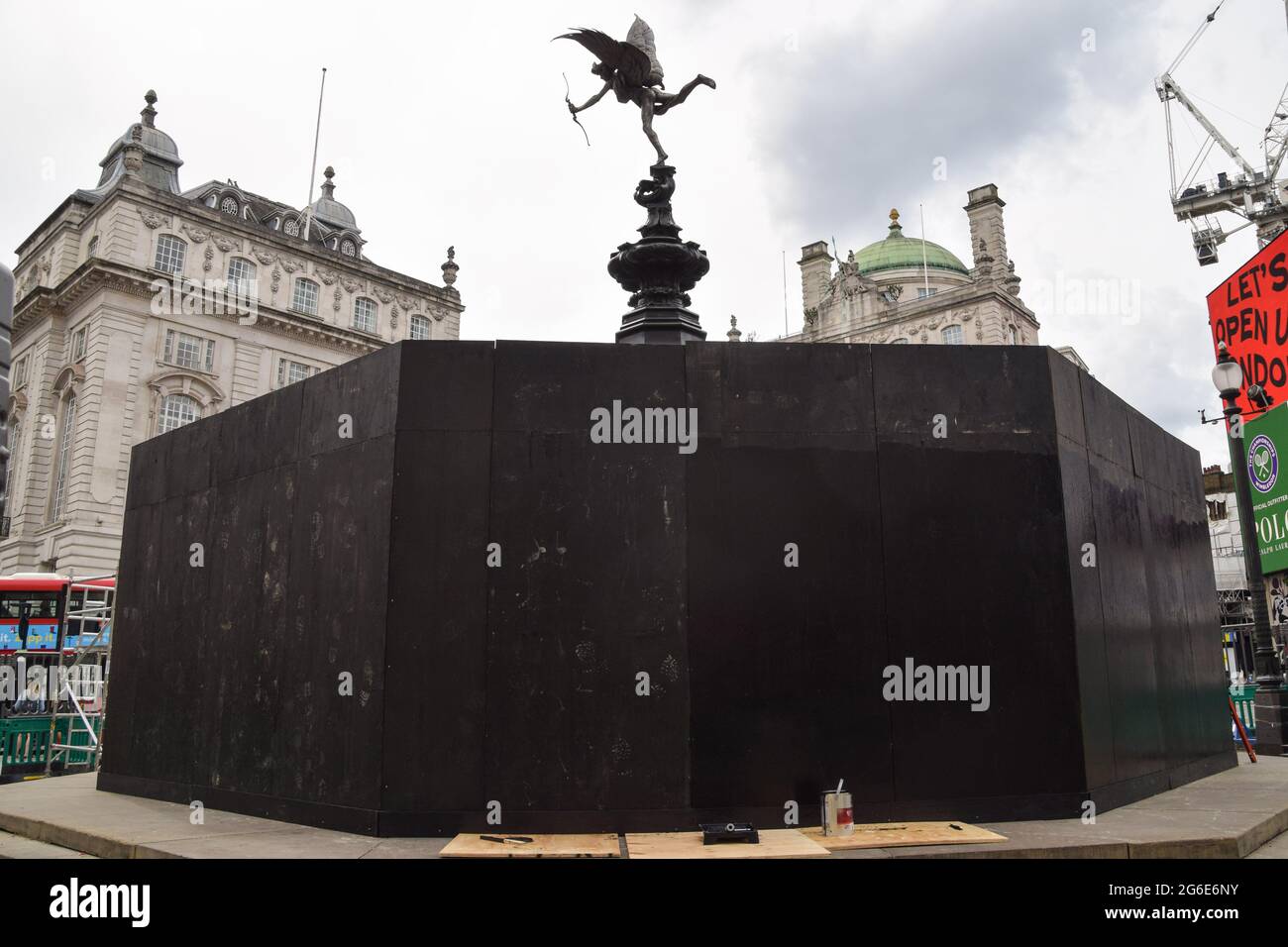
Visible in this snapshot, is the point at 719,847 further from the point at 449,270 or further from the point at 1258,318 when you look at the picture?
the point at 449,270

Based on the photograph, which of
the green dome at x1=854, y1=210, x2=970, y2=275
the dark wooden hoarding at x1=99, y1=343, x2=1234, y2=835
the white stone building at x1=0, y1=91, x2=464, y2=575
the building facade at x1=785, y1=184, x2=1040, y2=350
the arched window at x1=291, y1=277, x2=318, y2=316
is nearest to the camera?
the dark wooden hoarding at x1=99, y1=343, x2=1234, y2=835

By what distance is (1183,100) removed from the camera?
263 ft

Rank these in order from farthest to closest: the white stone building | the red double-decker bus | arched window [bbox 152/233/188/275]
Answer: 1. arched window [bbox 152/233/188/275]
2. the white stone building
3. the red double-decker bus

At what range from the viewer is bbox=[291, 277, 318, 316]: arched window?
53562 mm

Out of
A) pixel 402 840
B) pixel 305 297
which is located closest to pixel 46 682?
pixel 402 840

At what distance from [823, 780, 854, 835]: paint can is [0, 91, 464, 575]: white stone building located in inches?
1774

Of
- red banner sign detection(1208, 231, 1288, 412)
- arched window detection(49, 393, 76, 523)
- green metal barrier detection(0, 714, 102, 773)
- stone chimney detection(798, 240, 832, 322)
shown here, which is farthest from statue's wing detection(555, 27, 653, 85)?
stone chimney detection(798, 240, 832, 322)

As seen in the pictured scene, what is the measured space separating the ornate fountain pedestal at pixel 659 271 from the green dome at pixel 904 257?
210 ft

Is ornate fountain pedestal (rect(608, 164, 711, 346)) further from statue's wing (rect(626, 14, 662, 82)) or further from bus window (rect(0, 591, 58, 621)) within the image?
bus window (rect(0, 591, 58, 621))

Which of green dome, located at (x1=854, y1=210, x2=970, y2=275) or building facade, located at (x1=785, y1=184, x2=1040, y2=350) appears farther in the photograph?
green dome, located at (x1=854, y1=210, x2=970, y2=275)

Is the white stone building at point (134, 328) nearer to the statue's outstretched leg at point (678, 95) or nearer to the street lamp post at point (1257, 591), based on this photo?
the statue's outstretched leg at point (678, 95)

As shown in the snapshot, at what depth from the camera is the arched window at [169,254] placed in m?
47.1

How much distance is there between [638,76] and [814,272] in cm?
6584
